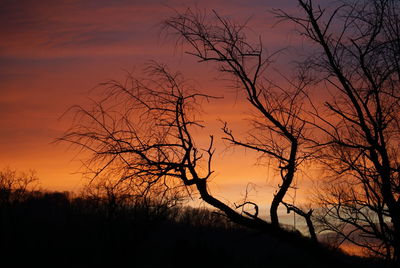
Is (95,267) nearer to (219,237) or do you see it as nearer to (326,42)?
(219,237)

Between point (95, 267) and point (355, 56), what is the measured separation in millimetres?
86122

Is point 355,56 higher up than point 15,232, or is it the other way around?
point 15,232

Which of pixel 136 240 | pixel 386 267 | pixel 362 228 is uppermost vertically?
pixel 136 240

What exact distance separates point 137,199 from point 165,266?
103 metres

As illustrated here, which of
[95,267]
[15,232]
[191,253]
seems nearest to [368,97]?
[191,253]

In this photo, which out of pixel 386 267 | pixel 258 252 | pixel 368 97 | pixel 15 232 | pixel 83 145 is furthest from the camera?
pixel 258 252

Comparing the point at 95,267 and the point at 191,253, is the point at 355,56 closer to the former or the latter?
the point at 191,253

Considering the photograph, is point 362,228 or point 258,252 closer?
point 362,228

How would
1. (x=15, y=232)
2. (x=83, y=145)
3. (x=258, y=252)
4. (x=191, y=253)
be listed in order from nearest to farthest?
(x=83, y=145)
(x=191, y=253)
(x=15, y=232)
(x=258, y=252)

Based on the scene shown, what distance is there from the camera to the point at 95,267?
87875 millimetres

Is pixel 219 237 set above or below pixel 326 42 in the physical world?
above

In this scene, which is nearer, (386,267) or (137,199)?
(137,199)

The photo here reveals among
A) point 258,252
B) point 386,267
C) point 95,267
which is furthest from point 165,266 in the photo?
point 386,267

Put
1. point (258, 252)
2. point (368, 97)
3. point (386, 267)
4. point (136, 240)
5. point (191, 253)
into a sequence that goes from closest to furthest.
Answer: point (368, 97), point (386, 267), point (136, 240), point (191, 253), point (258, 252)
